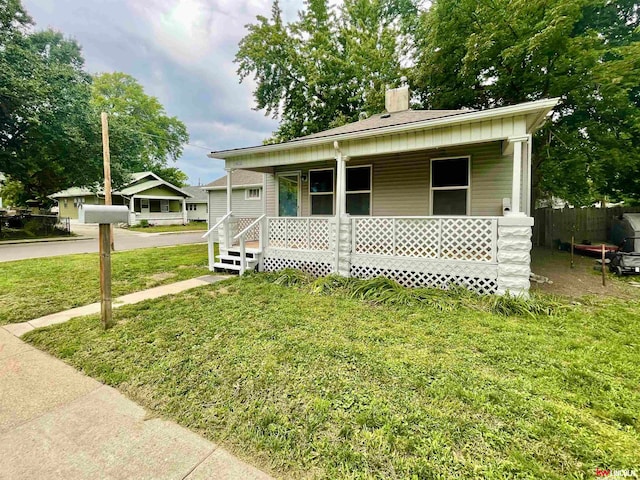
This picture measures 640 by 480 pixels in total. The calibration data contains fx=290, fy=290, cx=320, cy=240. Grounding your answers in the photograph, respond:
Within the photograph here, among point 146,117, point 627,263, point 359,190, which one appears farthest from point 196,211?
point 627,263

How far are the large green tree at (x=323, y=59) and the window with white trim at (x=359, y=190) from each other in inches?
373

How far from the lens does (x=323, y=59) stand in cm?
1720

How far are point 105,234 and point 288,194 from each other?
6.10 meters

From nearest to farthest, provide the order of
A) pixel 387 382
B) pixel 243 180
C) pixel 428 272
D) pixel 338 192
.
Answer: pixel 387 382, pixel 428 272, pixel 338 192, pixel 243 180

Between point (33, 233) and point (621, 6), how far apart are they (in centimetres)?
3020

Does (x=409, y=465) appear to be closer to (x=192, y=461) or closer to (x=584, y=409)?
(x=192, y=461)

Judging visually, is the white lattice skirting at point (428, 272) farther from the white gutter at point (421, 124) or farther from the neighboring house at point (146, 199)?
the neighboring house at point (146, 199)

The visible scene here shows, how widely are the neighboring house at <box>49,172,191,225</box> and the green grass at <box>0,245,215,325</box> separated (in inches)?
749

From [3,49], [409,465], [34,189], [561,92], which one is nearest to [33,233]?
[34,189]

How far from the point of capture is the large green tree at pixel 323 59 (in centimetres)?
1656

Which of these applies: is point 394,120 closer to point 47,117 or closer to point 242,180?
point 242,180

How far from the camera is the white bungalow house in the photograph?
4.97 metres

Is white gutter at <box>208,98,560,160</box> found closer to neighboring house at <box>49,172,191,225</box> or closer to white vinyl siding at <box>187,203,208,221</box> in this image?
neighboring house at <box>49,172,191,225</box>

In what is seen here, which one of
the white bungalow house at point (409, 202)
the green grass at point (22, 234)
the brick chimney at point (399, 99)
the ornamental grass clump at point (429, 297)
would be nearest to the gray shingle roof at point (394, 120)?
the white bungalow house at point (409, 202)
